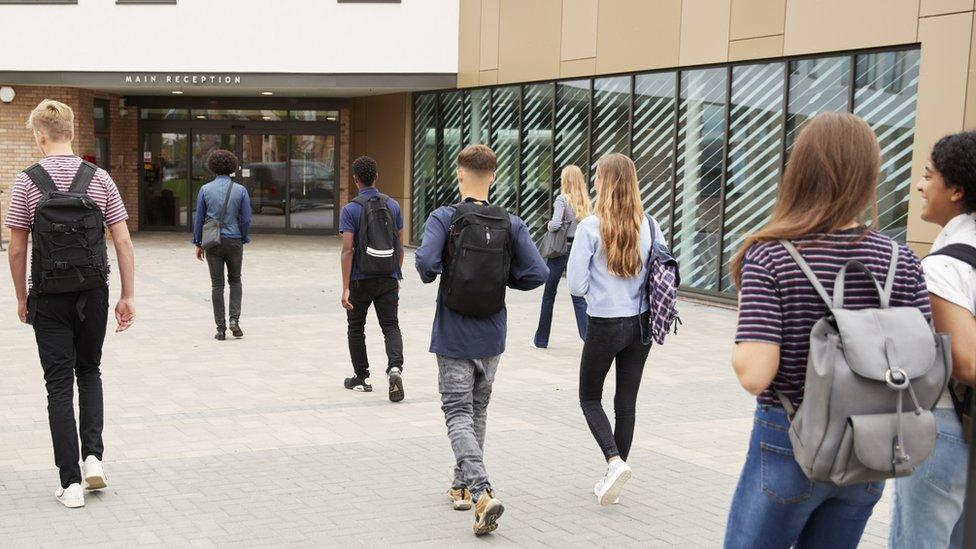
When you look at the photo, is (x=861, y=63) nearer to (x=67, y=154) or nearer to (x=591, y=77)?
(x=591, y=77)

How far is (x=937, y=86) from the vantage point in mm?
11242

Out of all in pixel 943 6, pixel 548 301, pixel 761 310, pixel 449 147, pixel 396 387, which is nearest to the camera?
pixel 761 310

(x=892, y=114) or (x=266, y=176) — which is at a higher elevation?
(x=892, y=114)

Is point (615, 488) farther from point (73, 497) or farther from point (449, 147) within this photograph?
point (449, 147)

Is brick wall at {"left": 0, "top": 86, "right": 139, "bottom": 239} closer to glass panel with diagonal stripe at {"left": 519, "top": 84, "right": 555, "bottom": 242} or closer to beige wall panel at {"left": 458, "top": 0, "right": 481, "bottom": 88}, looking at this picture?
beige wall panel at {"left": 458, "top": 0, "right": 481, "bottom": 88}

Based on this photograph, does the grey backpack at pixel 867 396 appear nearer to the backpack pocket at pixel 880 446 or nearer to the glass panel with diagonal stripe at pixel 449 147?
the backpack pocket at pixel 880 446

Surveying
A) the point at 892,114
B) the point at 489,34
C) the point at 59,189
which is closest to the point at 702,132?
the point at 892,114

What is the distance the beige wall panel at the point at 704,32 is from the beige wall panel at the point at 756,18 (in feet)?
0.50

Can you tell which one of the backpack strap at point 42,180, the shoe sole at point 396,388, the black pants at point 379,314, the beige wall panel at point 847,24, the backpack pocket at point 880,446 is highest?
the beige wall panel at point 847,24

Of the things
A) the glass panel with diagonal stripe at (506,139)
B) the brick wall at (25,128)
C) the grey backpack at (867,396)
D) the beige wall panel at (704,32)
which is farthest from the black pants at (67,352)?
the brick wall at (25,128)

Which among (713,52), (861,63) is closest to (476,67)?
(713,52)

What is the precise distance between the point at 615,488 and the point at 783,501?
2637 millimetres

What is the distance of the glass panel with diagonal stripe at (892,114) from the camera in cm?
1188

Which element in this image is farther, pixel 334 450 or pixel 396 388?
pixel 396 388
